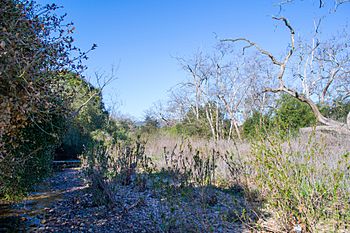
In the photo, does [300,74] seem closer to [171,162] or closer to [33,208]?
[171,162]

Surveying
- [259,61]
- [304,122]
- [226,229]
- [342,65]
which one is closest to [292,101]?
[304,122]

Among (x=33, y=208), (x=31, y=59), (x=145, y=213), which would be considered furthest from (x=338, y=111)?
(x=31, y=59)

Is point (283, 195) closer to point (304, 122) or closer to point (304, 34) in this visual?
point (304, 122)

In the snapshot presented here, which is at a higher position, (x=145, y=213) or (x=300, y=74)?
(x=300, y=74)

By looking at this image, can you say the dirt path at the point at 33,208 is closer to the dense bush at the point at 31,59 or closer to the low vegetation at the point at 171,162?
the low vegetation at the point at 171,162

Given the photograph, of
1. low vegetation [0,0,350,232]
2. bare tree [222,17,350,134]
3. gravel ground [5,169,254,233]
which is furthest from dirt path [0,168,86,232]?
bare tree [222,17,350,134]

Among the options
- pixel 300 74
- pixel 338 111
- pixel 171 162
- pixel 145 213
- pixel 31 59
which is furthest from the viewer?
pixel 300 74

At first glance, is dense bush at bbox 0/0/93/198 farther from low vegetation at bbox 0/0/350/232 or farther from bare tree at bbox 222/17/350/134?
bare tree at bbox 222/17/350/134

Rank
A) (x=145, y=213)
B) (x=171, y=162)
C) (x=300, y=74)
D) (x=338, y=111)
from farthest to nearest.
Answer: (x=300, y=74)
(x=338, y=111)
(x=171, y=162)
(x=145, y=213)

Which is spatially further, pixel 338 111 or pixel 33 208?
pixel 338 111

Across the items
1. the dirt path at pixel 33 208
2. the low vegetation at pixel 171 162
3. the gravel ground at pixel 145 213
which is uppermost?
the low vegetation at pixel 171 162

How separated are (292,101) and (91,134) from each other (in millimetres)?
10943

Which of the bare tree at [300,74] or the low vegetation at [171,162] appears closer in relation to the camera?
the low vegetation at [171,162]

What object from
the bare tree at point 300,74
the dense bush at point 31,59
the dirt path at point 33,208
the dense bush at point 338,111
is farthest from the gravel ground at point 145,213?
the dense bush at point 338,111
